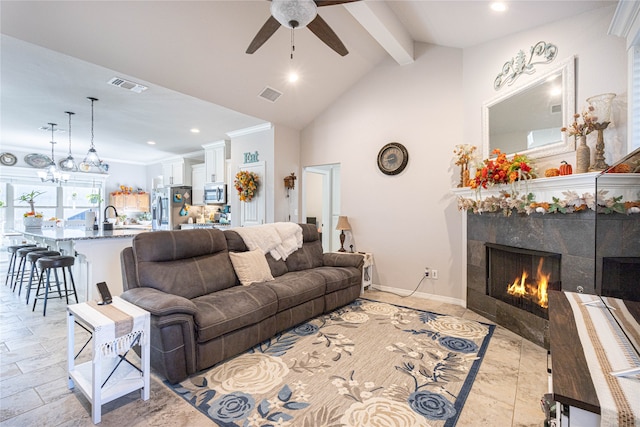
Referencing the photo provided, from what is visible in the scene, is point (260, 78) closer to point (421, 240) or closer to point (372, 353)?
point (421, 240)

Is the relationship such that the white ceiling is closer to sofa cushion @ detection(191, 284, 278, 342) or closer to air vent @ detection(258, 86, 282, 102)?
air vent @ detection(258, 86, 282, 102)

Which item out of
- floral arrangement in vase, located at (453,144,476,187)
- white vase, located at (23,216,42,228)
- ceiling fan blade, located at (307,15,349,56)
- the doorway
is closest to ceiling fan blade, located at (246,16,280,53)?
ceiling fan blade, located at (307,15,349,56)

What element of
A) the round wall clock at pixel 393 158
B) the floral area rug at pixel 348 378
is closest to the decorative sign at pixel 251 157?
the round wall clock at pixel 393 158

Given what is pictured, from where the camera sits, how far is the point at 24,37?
2.70 metres

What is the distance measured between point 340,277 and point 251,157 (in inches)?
120

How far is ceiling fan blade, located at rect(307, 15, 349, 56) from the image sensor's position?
93.9 inches

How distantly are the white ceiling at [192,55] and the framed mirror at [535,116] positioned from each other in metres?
0.57

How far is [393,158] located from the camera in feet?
14.5

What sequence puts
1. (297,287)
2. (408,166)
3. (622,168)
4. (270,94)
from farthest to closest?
(270,94), (408,166), (297,287), (622,168)

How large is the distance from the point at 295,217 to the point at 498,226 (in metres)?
3.27

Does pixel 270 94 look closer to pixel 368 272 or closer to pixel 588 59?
pixel 368 272

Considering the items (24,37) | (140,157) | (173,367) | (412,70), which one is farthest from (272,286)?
(140,157)

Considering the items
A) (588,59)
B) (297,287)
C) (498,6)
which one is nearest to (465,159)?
(588,59)

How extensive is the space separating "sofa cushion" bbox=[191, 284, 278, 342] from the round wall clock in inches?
103
